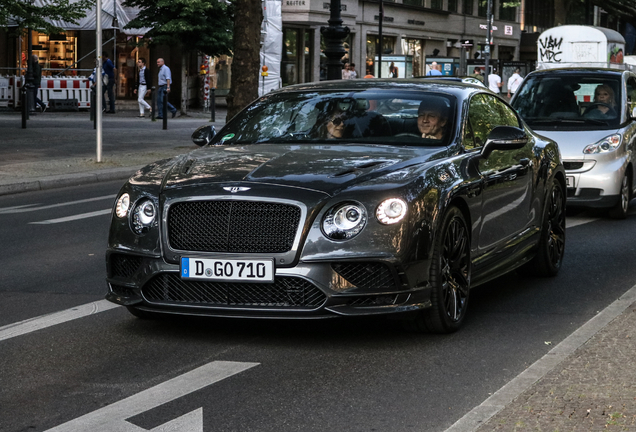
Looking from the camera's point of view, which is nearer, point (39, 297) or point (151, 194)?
point (151, 194)

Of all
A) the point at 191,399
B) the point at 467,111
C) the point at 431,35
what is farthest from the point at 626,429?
the point at 431,35

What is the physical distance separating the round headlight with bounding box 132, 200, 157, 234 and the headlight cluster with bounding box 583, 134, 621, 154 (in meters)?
7.36

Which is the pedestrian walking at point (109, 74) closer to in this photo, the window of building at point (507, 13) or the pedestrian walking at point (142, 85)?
the pedestrian walking at point (142, 85)

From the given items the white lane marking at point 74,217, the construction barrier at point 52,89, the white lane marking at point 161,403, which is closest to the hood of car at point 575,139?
the white lane marking at point 74,217

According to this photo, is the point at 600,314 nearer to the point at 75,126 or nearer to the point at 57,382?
the point at 57,382

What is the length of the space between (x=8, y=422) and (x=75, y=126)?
23860 mm

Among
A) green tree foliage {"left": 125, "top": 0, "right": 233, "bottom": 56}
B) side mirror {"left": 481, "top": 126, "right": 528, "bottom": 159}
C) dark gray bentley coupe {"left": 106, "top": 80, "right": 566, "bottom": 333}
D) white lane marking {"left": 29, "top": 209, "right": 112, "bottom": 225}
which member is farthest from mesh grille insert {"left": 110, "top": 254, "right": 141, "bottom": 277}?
green tree foliage {"left": 125, "top": 0, "right": 233, "bottom": 56}

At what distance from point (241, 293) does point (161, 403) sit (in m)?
1.07

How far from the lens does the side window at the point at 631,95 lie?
1302cm

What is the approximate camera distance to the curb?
→ 15.1 meters

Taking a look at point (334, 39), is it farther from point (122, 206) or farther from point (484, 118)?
point (122, 206)

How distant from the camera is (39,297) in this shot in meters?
7.46

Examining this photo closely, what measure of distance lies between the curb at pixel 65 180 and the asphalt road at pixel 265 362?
6.79 metres

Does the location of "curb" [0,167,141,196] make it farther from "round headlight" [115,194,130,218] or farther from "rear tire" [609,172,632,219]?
"round headlight" [115,194,130,218]
